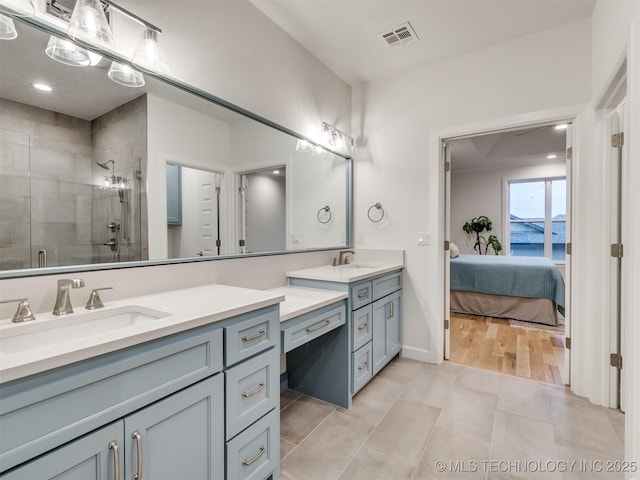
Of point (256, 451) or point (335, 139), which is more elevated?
Result: point (335, 139)

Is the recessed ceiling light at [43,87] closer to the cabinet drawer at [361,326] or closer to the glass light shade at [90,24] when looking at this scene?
the glass light shade at [90,24]

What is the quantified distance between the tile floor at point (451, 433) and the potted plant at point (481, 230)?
4.53 metres

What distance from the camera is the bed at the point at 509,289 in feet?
12.3

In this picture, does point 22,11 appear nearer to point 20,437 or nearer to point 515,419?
point 20,437

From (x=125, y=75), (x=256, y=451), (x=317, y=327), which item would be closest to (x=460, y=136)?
(x=317, y=327)

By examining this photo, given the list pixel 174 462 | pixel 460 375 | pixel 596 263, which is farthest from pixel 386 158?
pixel 174 462

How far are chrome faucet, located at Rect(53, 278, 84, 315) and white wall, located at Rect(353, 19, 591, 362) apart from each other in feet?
7.63

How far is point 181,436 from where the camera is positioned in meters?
1.04

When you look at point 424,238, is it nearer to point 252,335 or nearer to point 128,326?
point 252,335

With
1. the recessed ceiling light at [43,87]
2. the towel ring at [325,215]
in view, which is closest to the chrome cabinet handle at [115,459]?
the recessed ceiling light at [43,87]

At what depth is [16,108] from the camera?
1120mm

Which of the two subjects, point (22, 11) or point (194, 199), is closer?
point (22, 11)

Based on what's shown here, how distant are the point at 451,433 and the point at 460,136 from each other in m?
2.18

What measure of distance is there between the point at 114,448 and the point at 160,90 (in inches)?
59.0
